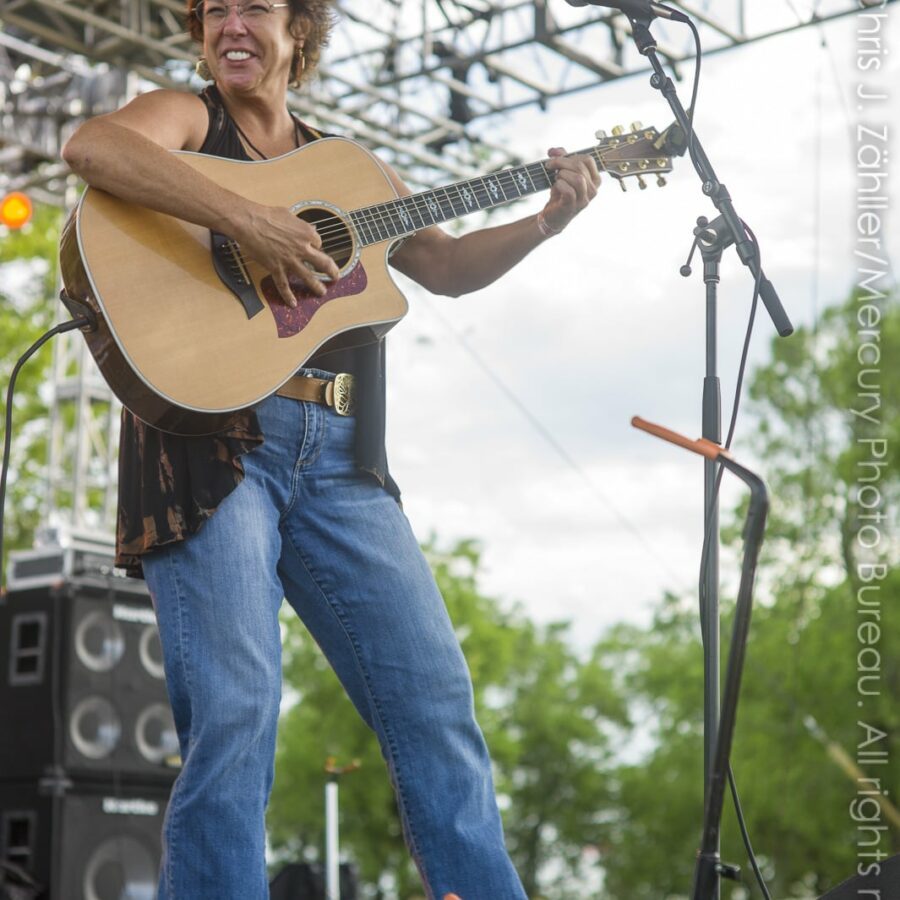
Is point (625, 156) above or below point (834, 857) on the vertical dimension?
above

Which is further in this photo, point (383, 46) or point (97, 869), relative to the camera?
point (383, 46)

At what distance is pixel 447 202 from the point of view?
9.19ft

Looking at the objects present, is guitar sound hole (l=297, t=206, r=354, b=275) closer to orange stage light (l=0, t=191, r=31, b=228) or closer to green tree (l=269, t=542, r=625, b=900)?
orange stage light (l=0, t=191, r=31, b=228)

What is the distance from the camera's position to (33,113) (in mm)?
9375

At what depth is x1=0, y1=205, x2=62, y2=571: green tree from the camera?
63.1 feet

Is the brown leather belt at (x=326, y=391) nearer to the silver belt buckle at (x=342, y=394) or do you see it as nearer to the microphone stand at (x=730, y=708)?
the silver belt buckle at (x=342, y=394)

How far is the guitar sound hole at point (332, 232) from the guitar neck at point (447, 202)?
3 cm

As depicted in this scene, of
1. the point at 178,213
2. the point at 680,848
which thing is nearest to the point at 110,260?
the point at 178,213

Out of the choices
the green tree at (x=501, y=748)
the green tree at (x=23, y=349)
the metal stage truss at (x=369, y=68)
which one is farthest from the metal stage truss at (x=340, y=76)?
the green tree at (x=501, y=748)

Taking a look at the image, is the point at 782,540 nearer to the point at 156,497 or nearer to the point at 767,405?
the point at 767,405

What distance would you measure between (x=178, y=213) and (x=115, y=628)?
3.62 m

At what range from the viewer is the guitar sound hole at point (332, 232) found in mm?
2613

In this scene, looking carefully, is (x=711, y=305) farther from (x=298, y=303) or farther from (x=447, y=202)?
(x=298, y=303)

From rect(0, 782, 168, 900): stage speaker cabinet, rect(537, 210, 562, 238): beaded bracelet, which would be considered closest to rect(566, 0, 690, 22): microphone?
rect(537, 210, 562, 238): beaded bracelet
